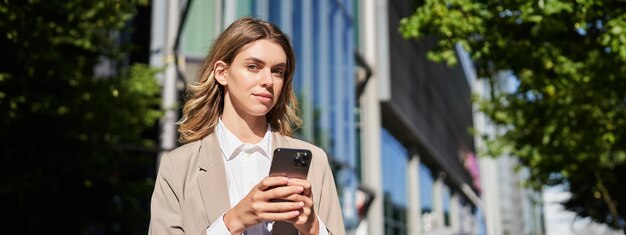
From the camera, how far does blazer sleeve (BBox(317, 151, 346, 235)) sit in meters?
2.05

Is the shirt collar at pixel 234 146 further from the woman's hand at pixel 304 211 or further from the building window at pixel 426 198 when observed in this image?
the building window at pixel 426 198

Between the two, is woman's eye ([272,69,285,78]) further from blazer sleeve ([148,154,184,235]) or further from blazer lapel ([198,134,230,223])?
blazer sleeve ([148,154,184,235])

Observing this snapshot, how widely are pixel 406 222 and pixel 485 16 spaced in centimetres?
2755

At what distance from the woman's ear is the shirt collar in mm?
129

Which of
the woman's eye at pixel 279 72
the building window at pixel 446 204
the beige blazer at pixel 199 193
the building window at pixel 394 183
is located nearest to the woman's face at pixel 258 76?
the woman's eye at pixel 279 72

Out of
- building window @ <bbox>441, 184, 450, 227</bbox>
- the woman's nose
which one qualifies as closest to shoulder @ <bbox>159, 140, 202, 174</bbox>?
the woman's nose

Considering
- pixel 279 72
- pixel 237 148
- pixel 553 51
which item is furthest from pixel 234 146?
pixel 553 51

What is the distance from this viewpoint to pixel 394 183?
32969 mm

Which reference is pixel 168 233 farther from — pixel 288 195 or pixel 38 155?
pixel 38 155

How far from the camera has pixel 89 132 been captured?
11.1m

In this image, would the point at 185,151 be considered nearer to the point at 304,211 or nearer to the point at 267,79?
the point at 267,79

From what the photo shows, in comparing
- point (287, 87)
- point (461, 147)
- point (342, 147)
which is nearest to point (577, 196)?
point (342, 147)

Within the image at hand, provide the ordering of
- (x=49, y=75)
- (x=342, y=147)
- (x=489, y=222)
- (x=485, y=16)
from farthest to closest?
1. (x=342, y=147)
2. (x=489, y=222)
3. (x=49, y=75)
4. (x=485, y=16)

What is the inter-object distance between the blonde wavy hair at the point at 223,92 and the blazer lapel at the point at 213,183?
136mm
